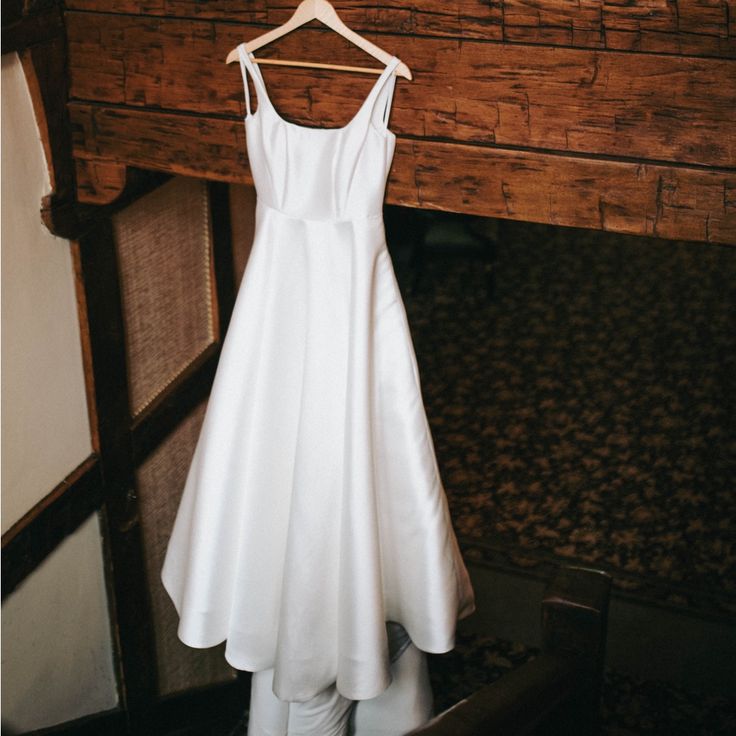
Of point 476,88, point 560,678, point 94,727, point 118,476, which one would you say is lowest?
point 94,727

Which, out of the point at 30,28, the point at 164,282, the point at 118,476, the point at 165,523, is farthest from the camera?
the point at 165,523

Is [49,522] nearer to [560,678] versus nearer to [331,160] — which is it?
[331,160]

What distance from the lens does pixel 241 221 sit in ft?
9.59

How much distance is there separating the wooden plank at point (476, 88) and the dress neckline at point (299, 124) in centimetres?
2

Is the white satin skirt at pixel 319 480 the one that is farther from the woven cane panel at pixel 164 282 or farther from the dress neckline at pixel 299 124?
the woven cane panel at pixel 164 282

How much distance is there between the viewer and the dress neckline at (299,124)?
1.69 m

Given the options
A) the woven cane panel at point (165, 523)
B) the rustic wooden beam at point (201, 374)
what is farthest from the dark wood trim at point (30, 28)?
the woven cane panel at point (165, 523)

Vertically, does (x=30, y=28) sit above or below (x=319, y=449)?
above

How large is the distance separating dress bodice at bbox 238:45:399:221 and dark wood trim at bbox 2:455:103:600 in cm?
94

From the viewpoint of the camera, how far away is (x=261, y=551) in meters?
1.90

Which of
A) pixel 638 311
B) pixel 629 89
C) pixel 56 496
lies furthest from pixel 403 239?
pixel 629 89

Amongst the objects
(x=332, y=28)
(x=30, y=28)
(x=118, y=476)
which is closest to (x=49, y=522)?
(x=118, y=476)

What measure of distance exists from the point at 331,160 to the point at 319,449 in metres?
0.53

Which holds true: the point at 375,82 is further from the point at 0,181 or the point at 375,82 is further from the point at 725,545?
the point at 725,545
